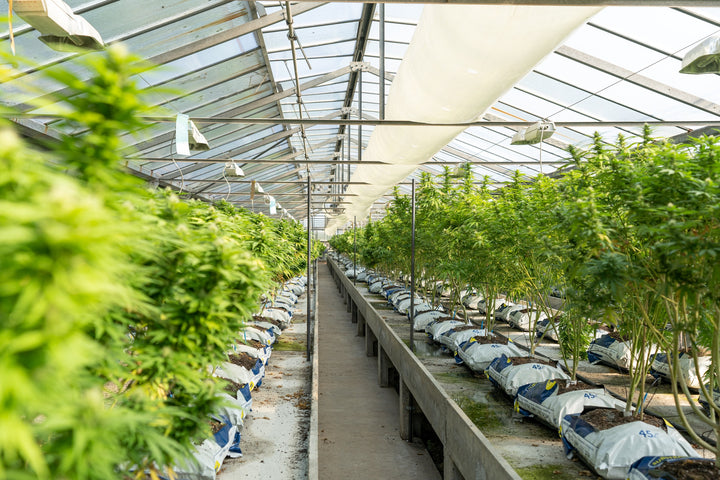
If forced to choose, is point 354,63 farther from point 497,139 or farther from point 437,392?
point 437,392

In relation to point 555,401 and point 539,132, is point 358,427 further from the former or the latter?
point 539,132

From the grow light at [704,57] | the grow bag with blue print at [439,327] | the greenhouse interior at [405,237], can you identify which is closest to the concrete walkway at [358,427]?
the greenhouse interior at [405,237]

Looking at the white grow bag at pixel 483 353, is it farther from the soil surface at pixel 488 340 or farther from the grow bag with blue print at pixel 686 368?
the grow bag with blue print at pixel 686 368

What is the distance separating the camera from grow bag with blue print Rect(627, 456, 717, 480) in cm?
300

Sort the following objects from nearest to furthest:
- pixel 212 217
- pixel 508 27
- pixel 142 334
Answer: pixel 142 334
pixel 508 27
pixel 212 217

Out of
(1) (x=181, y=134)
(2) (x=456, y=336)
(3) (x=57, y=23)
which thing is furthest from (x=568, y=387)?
(3) (x=57, y=23)

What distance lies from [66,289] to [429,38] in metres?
2.44

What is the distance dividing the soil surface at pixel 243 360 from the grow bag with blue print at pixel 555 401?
314cm

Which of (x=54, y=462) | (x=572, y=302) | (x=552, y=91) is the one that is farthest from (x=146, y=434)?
(x=552, y=91)

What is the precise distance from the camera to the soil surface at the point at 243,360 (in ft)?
17.9

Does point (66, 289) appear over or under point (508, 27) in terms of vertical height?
under

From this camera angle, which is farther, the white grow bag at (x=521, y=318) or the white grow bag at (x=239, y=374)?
the white grow bag at (x=521, y=318)

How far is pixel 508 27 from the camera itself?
7.39ft

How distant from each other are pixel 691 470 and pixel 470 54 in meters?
3.04
